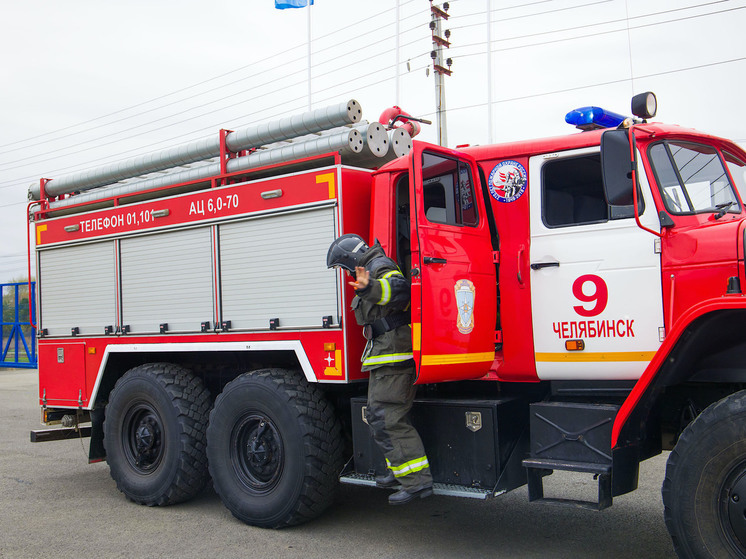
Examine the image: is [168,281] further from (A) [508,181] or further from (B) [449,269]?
(A) [508,181]

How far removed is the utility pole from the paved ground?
45.7 feet

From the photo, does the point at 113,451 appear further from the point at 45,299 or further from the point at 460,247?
the point at 460,247

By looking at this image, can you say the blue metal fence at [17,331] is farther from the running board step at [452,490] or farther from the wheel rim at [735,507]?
the wheel rim at [735,507]

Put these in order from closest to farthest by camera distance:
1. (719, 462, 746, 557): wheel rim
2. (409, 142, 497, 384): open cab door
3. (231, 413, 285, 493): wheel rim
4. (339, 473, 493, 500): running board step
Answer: (719, 462, 746, 557): wheel rim < (339, 473, 493, 500): running board step < (409, 142, 497, 384): open cab door < (231, 413, 285, 493): wheel rim

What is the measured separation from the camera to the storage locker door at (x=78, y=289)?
25.2 feet

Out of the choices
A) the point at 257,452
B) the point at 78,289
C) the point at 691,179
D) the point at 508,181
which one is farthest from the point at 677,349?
the point at 78,289

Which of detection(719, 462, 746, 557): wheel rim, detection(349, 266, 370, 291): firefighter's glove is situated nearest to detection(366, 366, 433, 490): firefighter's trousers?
detection(349, 266, 370, 291): firefighter's glove

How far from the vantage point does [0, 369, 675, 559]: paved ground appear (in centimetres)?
549

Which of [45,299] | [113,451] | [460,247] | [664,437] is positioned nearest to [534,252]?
[460,247]

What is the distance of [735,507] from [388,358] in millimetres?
2304

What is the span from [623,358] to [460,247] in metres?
1.31

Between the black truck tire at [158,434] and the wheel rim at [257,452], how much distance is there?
652 mm

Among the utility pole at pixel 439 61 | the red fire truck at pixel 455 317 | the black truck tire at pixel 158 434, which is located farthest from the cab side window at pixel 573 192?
the utility pole at pixel 439 61

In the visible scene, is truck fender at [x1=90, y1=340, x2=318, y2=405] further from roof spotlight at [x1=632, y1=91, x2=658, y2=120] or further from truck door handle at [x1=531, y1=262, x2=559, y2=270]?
roof spotlight at [x1=632, y1=91, x2=658, y2=120]
